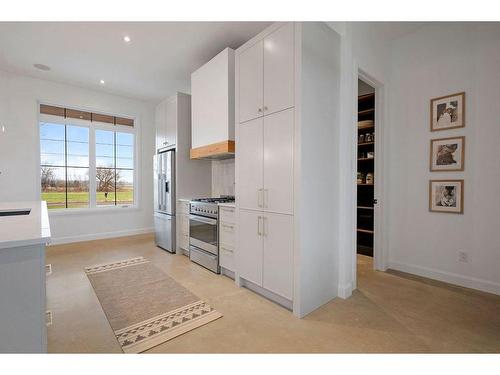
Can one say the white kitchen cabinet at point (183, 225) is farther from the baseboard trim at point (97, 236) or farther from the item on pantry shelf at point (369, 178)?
the item on pantry shelf at point (369, 178)

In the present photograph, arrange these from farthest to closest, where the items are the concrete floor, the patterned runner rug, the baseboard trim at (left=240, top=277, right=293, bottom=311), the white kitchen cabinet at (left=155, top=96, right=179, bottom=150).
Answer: the white kitchen cabinet at (left=155, top=96, right=179, bottom=150), the baseboard trim at (left=240, top=277, right=293, bottom=311), the patterned runner rug, the concrete floor

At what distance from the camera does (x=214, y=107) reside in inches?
123

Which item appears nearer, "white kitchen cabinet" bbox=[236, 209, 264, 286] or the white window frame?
"white kitchen cabinet" bbox=[236, 209, 264, 286]

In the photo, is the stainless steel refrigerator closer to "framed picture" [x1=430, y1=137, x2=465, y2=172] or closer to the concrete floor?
the concrete floor

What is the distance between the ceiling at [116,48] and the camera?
2848mm

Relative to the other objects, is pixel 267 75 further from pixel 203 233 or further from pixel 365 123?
pixel 365 123

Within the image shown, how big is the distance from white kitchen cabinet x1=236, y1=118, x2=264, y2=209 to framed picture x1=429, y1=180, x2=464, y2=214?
204 cm

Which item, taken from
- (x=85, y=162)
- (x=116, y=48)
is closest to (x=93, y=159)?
(x=85, y=162)

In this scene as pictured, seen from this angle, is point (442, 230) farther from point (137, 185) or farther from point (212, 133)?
point (137, 185)

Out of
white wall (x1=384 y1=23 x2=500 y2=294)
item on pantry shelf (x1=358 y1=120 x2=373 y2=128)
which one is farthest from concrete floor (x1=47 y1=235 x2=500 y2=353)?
item on pantry shelf (x1=358 y1=120 x2=373 y2=128)

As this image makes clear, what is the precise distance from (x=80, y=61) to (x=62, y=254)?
292cm

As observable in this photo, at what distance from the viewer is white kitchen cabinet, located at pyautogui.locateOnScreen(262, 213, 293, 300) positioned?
7.06 ft

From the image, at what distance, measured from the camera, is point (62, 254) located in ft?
12.8

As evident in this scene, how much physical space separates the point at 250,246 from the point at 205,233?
975 mm
